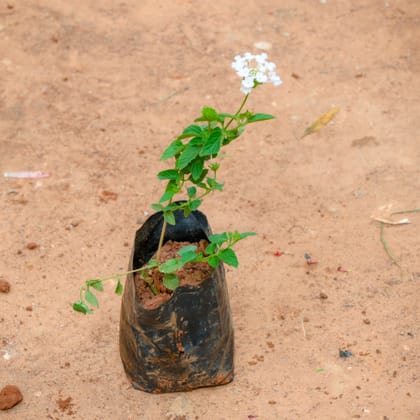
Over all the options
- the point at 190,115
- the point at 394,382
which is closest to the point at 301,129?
the point at 190,115

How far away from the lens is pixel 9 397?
2.82m

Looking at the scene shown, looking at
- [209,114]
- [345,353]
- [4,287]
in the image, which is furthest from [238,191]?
[209,114]

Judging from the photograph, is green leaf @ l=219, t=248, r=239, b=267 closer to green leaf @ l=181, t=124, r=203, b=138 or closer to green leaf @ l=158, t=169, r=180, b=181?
green leaf @ l=158, t=169, r=180, b=181

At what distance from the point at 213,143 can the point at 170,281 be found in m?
0.50

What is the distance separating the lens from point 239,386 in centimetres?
291

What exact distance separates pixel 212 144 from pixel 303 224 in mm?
1372

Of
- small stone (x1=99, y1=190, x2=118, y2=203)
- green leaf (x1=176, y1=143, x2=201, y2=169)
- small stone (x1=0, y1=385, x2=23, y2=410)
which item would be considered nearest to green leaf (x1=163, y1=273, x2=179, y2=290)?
green leaf (x1=176, y1=143, x2=201, y2=169)

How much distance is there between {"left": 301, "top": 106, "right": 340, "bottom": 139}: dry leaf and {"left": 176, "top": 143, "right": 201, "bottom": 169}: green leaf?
1.82m

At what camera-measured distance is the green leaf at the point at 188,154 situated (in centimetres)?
239

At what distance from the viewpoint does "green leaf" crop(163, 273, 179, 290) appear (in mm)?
2553

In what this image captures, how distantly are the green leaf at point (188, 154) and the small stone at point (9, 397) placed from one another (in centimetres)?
110

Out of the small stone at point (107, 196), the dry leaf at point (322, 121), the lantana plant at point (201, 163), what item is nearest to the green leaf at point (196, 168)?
the lantana plant at point (201, 163)

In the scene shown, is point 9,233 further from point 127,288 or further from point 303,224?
point 303,224

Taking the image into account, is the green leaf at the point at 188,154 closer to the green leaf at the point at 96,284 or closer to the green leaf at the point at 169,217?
the green leaf at the point at 169,217
